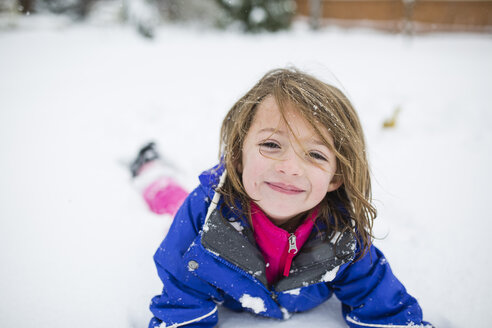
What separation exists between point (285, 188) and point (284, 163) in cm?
10

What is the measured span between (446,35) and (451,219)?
9.20m

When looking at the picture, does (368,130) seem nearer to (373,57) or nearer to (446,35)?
(373,57)

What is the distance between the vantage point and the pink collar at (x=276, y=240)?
4.19 feet

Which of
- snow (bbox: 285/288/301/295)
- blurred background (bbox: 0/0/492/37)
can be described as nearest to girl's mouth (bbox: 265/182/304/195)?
snow (bbox: 285/288/301/295)

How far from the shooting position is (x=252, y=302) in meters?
1.27

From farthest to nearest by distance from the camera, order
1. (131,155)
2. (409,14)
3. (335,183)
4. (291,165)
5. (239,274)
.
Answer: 1. (409,14)
2. (131,155)
3. (335,183)
4. (239,274)
5. (291,165)

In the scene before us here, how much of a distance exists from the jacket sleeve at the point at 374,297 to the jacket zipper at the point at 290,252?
0.22 m

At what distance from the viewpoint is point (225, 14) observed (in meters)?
8.95

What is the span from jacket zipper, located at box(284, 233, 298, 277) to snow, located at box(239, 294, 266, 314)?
0.50 feet

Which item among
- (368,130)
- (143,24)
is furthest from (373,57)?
(143,24)

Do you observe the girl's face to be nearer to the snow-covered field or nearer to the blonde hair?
the blonde hair

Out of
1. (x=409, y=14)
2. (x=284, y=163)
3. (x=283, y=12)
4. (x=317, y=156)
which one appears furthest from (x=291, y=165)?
(x=283, y=12)

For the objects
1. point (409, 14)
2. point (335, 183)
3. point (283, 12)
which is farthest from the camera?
point (283, 12)

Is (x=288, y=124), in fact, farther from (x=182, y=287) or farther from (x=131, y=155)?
(x=131, y=155)
